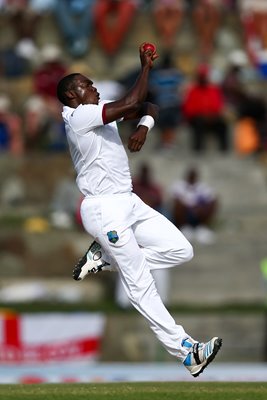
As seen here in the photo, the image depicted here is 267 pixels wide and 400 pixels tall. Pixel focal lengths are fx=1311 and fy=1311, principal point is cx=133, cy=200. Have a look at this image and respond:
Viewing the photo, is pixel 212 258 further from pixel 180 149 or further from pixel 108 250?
pixel 108 250

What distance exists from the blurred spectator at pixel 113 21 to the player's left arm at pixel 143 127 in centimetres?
1335

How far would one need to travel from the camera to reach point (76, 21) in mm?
23500

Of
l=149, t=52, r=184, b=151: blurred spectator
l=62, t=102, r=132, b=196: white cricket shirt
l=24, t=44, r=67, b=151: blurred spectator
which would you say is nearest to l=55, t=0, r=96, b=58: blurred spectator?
l=24, t=44, r=67, b=151: blurred spectator

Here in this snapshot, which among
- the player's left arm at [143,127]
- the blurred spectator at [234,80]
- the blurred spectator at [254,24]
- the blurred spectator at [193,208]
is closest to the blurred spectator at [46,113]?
the blurred spectator at [234,80]

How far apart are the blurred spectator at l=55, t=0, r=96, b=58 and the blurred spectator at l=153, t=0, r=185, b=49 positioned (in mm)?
1273

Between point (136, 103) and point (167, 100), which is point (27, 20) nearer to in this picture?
point (167, 100)

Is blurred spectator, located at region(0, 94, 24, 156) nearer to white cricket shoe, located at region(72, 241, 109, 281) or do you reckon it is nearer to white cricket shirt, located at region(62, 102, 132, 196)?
white cricket shoe, located at region(72, 241, 109, 281)

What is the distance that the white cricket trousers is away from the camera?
10.1 metres

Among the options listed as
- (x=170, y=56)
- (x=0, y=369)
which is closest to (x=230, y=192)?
(x=170, y=56)

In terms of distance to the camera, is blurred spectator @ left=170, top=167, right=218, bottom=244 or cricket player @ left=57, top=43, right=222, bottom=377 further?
blurred spectator @ left=170, top=167, right=218, bottom=244

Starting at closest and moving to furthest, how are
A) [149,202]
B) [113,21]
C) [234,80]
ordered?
[149,202]
[234,80]
[113,21]

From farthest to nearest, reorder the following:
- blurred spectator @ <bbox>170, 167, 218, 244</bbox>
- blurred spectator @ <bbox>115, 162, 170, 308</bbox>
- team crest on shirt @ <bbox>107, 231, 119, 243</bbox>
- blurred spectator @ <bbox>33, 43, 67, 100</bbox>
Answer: blurred spectator @ <bbox>33, 43, 67, 100</bbox>
blurred spectator @ <bbox>170, 167, 218, 244</bbox>
blurred spectator @ <bbox>115, 162, 170, 308</bbox>
team crest on shirt @ <bbox>107, 231, 119, 243</bbox>

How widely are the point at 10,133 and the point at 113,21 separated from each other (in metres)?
3.50

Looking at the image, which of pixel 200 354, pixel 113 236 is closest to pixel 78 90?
pixel 113 236
